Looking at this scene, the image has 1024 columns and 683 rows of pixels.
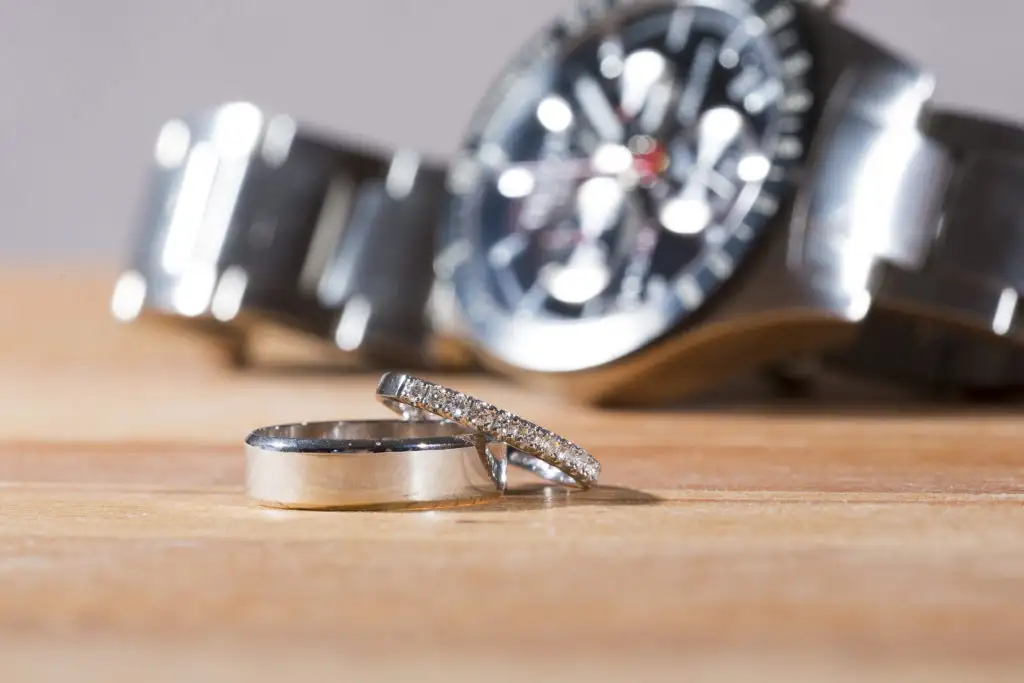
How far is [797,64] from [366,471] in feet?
1.67

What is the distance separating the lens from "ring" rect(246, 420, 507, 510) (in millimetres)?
485

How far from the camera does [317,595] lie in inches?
14.1

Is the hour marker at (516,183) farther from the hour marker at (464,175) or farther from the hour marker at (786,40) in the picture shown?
the hour marker at (786,40)

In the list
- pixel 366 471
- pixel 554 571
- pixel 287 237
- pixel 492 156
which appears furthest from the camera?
pixel 287 237

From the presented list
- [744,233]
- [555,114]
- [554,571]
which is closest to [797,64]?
[744,233]

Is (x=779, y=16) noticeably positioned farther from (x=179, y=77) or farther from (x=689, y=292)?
(x=179, y=77)

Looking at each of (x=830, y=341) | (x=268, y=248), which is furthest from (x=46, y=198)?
(x=830, y=341)

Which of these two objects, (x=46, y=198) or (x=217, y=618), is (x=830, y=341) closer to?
(x=217, y=618)

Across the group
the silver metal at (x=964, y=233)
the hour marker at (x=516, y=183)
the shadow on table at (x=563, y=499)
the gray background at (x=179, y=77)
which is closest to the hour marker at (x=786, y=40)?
the silver metal at (x=964, y=233)

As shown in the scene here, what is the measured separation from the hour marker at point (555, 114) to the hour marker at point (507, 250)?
96 millimetres

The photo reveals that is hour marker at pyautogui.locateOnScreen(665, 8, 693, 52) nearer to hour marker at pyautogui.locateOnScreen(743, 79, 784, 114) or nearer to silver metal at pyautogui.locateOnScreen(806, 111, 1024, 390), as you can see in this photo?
hour marker at pyautogui.locateOnScreen(743, 79, 784, 114)

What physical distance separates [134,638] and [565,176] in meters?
0.70

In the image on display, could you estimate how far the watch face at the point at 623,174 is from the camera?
0.85 m

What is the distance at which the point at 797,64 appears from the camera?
842mm
